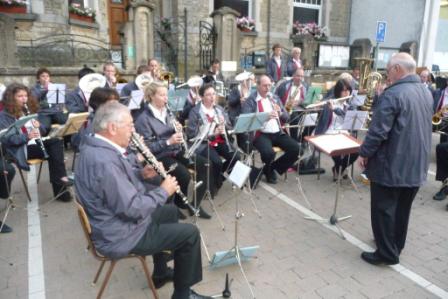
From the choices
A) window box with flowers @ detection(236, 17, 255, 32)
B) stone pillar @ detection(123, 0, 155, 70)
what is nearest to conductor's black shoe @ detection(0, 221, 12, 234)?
stone pillar @ detection(123, 0, 155, 70)

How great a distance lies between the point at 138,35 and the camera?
33.4ft

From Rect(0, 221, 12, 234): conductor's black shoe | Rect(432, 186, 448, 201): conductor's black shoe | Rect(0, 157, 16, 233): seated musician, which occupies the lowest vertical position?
Rect(0, 221, 12, 234): conductor's black shoe

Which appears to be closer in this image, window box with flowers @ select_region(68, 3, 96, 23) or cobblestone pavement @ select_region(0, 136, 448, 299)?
cobblestone pavement @ select_region(0, 136, 448, 299)

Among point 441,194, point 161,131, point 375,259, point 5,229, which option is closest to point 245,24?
point 441,194

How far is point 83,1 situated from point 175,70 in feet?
12.8

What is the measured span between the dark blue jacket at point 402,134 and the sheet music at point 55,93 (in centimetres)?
549

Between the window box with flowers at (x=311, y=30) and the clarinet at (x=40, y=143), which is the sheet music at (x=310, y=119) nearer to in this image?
the clarinet at (x=40, y=143)

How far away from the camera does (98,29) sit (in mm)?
12672

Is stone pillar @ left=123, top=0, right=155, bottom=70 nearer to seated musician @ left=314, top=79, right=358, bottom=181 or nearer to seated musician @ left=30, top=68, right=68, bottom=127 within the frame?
seated musician @ left=30, top=68, right=68, bottom=127

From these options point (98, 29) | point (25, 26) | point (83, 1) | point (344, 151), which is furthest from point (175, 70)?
point (344, 151)

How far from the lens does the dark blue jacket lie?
128 inches

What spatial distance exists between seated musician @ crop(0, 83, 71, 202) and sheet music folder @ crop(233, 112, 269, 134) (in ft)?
7.92

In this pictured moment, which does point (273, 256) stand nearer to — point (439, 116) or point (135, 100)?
point (135, 100)

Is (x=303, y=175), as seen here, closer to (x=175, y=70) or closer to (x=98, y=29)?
(x=175, y=70)
